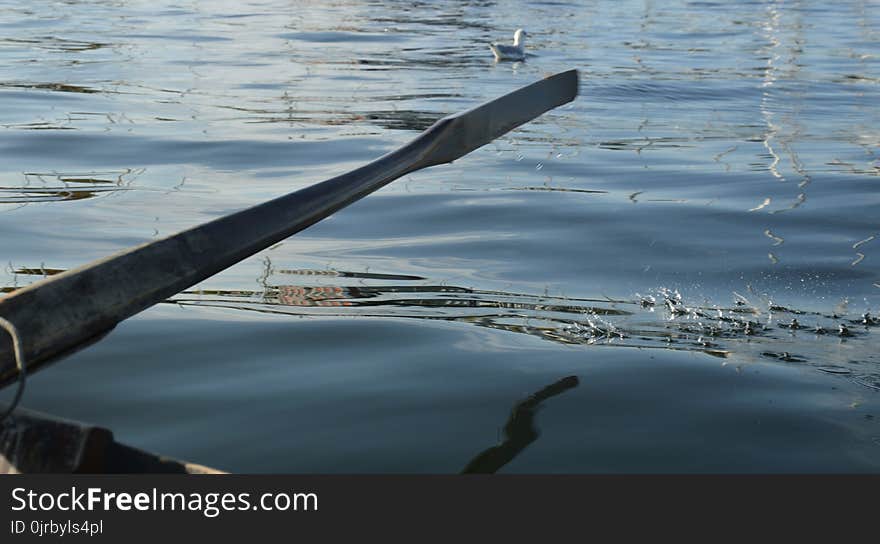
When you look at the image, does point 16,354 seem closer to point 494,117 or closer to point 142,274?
point 142,274

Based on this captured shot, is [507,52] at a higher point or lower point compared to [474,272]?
higher

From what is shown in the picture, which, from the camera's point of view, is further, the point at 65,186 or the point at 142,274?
the point at 65,186

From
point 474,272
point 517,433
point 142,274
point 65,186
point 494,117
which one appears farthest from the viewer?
point 65,186

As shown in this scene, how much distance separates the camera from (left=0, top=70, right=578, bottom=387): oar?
2088 mm

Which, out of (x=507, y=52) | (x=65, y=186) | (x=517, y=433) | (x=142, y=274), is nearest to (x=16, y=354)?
(x=142, y=274)

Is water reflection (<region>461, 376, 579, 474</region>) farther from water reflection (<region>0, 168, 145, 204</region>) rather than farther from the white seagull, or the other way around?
the white seagull

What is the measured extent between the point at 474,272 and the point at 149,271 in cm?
209

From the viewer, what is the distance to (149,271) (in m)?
2.38

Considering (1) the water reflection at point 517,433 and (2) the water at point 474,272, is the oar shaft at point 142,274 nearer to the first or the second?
(2) the water at point 474,272

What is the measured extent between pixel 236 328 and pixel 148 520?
1.65 m

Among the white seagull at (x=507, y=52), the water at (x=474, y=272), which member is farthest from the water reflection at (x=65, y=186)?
the white seagull at (x=507, y=52)

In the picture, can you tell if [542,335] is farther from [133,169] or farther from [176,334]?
[133,169]

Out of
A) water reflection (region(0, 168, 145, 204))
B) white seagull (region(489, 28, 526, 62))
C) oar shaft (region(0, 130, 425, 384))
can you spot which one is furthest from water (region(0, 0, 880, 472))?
white seagull (region(489, 28, 526, 62))

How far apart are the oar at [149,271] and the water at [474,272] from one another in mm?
402
